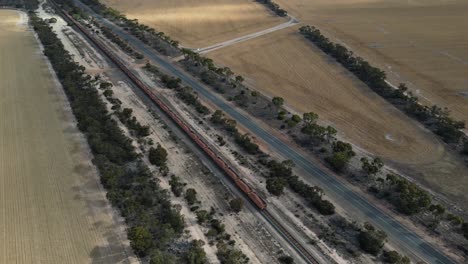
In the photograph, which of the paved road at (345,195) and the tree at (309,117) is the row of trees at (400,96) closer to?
the tree at (309,117)

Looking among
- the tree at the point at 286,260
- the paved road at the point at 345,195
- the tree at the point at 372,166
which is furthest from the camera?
the tree at the point at 372,166

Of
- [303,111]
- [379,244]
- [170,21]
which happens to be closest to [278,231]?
[379,244]

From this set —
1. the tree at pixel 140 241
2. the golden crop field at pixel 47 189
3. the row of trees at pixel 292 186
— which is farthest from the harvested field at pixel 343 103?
the golden crop field at pixel 47 189

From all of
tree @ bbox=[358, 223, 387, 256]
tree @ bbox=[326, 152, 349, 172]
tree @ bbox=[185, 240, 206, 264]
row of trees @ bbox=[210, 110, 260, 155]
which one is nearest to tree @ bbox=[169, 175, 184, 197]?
tree @ bbox=[185, 240, 206, 264]

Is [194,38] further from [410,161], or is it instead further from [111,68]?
[410,161]

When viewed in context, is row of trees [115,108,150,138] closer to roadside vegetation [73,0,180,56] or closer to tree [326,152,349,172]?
tree [326,152,349,172]

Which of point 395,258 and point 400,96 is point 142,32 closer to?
point 400,96

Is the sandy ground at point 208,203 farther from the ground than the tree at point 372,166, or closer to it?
closer to it
